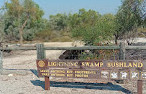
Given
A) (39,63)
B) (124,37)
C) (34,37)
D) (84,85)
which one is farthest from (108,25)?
(34,37)

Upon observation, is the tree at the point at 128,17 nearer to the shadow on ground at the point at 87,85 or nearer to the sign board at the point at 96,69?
the shadow on ground at the point at 87,85

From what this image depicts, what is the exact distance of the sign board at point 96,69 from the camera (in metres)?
4.73

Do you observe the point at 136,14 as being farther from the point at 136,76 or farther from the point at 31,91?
the point at 31,91

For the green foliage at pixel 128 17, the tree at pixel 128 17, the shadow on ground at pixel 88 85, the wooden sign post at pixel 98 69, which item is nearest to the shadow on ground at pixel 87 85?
the shadow on ground at pixel 88 85

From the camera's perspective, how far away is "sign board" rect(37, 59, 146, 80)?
4730 millimetres

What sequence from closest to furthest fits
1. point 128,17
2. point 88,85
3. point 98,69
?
point 98,69 < point 88,85 < point 128,17

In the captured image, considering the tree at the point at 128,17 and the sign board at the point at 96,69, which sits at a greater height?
the tree at the point at 128,17

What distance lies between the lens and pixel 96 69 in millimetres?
5016

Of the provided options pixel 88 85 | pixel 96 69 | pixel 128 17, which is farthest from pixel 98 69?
pixel 128 17

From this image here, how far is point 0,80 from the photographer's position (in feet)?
21.9

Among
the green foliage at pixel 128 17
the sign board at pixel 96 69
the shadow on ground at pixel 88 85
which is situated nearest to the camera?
the sign board at pixel 96 69

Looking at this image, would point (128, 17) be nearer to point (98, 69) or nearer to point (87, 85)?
point (87, 85)

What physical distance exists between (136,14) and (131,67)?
6983 millimetres

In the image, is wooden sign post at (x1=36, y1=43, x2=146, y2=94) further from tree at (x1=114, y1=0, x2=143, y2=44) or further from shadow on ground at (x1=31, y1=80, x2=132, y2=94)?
tree at (x1=114, y1=0, x2=143, y2=44)
